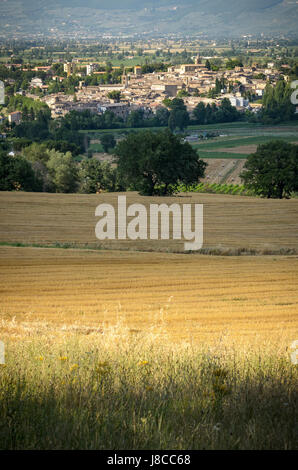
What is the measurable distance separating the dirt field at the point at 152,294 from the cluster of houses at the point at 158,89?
8557 centimetres

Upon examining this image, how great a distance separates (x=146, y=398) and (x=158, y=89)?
160 m

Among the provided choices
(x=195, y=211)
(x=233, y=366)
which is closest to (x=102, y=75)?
(x=195, y=211)

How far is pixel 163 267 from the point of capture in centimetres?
1485

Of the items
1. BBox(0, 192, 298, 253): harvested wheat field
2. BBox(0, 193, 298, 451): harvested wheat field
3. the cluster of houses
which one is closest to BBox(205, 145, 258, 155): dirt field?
the cluster of houses

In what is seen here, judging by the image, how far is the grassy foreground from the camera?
9.16 ft

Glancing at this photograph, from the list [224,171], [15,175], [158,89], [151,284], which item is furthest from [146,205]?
[158,89]

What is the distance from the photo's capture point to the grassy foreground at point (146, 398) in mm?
2793

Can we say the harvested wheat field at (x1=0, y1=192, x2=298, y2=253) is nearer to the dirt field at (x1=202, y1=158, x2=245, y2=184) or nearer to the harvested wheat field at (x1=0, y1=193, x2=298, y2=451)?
the harvested wheat field at (x1=0, y1=193, x2=298, y2=451)

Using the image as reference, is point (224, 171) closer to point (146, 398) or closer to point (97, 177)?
point (97, 177)

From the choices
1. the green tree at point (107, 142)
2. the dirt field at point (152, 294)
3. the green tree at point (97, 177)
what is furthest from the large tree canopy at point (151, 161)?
the green tree at point (107, 142)

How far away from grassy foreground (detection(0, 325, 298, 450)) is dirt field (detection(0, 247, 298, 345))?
3.96 ft

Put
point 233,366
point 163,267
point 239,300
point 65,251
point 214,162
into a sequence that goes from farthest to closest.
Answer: point 214,162 → point 65,251 → point 163,267 → point 239,300 → point 233,366

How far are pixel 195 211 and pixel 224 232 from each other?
5423 mm
